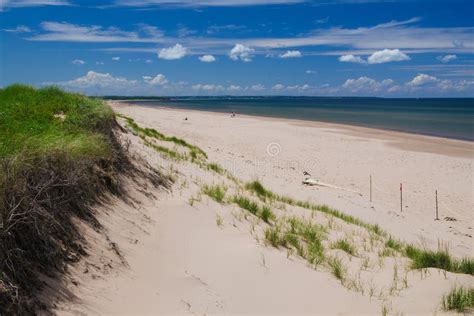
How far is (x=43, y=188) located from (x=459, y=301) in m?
4.35

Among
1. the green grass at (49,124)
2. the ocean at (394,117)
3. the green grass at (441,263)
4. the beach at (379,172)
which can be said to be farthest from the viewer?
the ocean at (394,117)

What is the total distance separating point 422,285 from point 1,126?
6135 mm

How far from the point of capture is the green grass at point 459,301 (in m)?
4.53

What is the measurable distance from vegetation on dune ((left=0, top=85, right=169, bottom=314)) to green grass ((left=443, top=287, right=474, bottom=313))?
3.85 m

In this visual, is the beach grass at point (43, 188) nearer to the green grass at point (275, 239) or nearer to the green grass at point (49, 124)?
the green grass at point (49, 124)

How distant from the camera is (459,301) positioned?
456 cm

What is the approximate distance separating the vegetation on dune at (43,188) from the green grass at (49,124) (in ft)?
0.05

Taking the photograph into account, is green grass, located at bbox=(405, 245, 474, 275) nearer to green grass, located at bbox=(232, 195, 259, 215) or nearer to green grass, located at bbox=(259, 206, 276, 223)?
green grass, located at bbox=(259, 206, 276, 223)

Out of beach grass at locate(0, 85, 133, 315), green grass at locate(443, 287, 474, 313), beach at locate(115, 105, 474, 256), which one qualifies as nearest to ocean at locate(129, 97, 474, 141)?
beach at locate(115, 105, 474, 256)

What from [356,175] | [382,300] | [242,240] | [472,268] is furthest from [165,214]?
[356,175]

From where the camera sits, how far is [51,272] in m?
3.90

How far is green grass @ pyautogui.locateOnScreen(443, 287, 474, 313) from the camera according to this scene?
453 centimetres

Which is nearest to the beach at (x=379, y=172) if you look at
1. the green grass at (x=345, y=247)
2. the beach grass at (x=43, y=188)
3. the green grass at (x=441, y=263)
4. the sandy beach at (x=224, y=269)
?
the sandy beach at (x=224, y=269)

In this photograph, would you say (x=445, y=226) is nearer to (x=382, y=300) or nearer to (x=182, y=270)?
(x=382, y=300)
